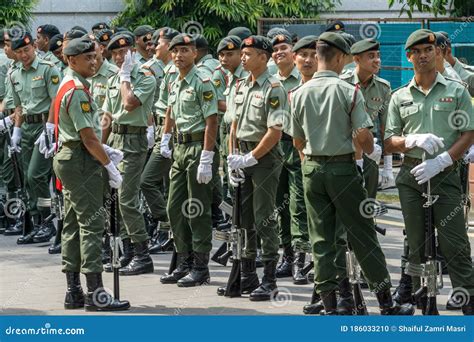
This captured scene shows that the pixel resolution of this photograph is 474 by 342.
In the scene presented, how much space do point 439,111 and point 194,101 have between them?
2.61m

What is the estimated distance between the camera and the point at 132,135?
11.2 meters

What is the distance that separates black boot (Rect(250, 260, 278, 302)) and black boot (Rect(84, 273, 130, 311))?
1.11 meters

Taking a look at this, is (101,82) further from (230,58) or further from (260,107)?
(260,107)

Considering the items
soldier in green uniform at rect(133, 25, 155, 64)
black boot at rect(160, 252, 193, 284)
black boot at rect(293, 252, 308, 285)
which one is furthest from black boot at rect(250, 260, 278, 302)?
soldier in green uniform at rect(133, 25, 155, 64)

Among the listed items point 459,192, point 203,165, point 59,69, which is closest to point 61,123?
point 203,165

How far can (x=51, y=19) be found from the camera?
2250 cm

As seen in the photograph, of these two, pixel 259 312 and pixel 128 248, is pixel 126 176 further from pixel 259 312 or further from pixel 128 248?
pixel 259 312

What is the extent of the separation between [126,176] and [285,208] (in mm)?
1534

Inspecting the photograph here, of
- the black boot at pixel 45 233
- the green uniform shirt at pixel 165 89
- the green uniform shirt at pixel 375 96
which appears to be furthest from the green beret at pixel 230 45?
the black boot at pixel 45 233

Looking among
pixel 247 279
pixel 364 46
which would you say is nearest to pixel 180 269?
pixel 247 279

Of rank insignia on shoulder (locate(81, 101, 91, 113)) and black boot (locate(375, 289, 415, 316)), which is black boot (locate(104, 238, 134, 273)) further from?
black boot (locate(375, 289, 415, 316))

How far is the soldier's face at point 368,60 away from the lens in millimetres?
9898

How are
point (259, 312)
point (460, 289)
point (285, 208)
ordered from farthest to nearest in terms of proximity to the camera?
point (285, 208) → point (259, 312) → point (460, 289)

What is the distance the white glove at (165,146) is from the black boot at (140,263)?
0.86m
